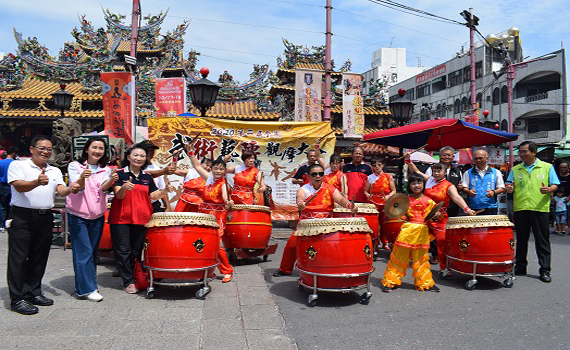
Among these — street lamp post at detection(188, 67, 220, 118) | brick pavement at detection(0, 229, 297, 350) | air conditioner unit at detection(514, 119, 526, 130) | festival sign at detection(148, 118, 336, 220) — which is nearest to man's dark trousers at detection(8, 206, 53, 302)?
brick pavement at detection(0, 229, 297, 350)

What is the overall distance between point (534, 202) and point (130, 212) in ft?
16.4

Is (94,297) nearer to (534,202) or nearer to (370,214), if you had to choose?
(370,214)

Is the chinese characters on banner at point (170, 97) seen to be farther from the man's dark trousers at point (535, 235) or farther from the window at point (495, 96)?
the window at point (495, 96)

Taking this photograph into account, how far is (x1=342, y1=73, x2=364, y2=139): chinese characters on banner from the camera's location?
12258mm

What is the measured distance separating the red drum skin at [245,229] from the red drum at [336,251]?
181 centimetres

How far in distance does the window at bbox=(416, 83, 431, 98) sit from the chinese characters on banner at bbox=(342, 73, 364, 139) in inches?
1150

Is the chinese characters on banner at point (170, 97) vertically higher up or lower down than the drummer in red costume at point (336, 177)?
higher up

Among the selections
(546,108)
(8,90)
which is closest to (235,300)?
(8,90)

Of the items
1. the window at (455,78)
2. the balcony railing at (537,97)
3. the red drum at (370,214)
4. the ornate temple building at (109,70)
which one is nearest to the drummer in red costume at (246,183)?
the red drum at (370,214)

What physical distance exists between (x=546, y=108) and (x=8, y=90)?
2986cm

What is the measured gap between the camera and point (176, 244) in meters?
4.42

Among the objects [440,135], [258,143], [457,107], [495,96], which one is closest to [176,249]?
[258,143]

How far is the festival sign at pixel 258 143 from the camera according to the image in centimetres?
895

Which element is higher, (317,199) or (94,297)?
(317,199)
